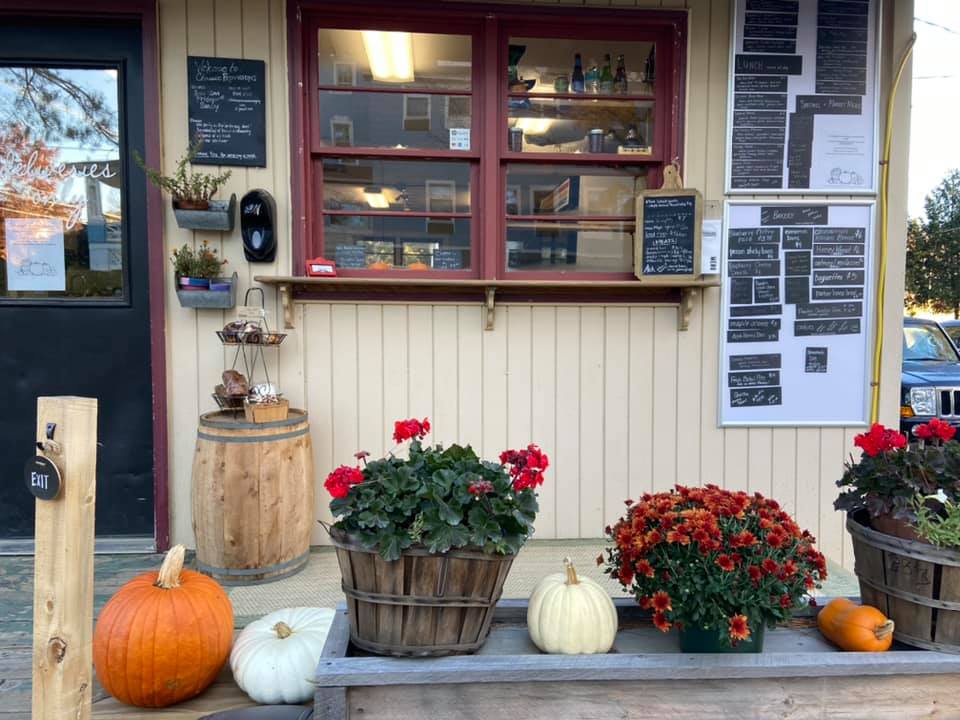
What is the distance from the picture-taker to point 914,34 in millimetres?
3125

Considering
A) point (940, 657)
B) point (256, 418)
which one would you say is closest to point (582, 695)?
point (940, 657)

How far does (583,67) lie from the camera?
3.27m

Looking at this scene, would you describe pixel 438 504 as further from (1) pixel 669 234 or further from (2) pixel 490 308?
(1) pixel 669 234

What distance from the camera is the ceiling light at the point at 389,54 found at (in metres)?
3.12

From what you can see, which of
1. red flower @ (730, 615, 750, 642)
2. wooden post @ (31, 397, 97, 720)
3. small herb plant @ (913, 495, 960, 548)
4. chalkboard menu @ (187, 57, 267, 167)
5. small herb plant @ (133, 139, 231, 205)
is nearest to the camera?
wooden post @ (31, 397, 97, 720)

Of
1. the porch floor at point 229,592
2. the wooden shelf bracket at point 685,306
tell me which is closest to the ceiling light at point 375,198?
the wooden shelf bracket at point 685,306

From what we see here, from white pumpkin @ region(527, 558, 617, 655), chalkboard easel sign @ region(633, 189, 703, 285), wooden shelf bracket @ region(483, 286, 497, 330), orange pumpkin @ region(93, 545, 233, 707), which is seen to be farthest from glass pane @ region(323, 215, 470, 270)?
white pumpkin @ region(527, 558, 617, 655)

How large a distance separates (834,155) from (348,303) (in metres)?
2.53

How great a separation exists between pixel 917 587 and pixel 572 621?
85 centimetres

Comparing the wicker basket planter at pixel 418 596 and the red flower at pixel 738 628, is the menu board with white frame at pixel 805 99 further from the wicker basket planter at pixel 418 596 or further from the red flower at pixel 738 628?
the wicker basket planter at pixel 418 596

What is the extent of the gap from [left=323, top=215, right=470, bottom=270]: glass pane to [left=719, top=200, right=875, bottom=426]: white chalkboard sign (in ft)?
4.39

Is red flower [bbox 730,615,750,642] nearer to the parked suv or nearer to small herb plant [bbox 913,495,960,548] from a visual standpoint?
small herb plant [bbox 913,495,960,548]

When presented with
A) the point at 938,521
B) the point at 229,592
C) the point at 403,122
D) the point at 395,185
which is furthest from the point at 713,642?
the point at 403,122

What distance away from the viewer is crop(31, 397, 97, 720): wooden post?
1.30 meters
